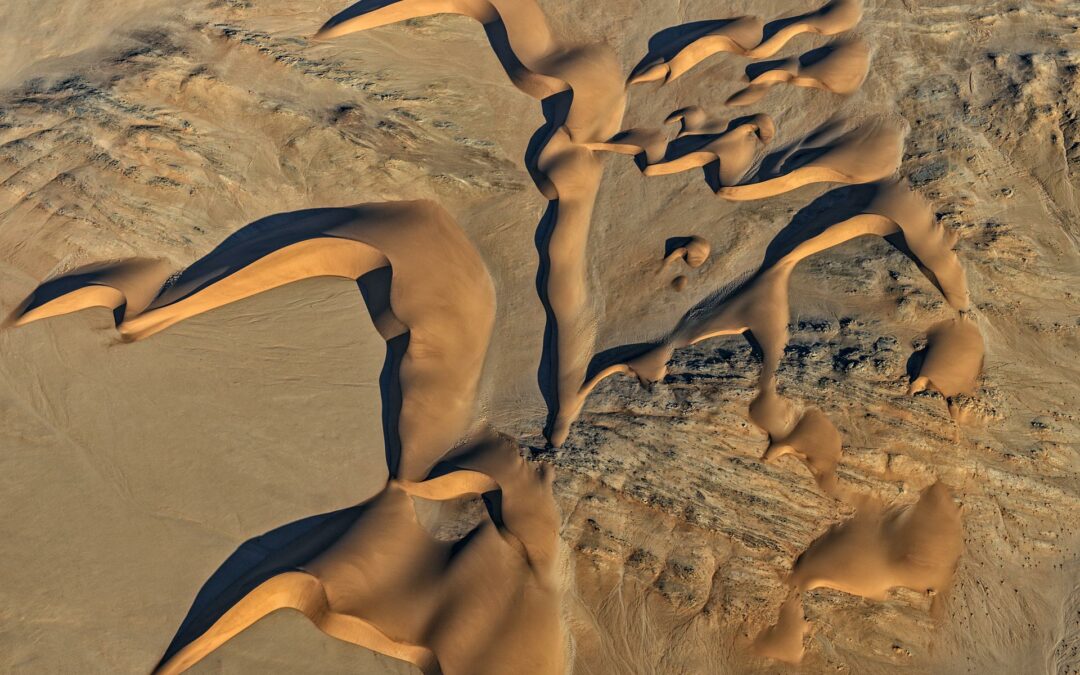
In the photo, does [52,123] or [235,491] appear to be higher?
[52,123]

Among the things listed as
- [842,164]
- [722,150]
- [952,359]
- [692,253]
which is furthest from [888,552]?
[722,150]

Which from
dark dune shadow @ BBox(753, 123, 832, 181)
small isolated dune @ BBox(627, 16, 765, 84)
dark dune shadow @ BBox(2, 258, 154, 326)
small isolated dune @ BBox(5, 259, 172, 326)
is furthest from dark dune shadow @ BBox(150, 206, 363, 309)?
dark dune shadow @ BBox(753, 123, 832, 181)

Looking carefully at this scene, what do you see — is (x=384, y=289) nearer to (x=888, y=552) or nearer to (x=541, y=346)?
(x=541, y=346)

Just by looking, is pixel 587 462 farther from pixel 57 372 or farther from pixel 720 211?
pixel 57 372

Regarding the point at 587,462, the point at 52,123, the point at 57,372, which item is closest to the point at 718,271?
the point at 587,462

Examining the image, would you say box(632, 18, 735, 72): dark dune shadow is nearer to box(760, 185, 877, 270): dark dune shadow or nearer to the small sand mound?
box(760, 185, 877, 270): dark dune shadow
